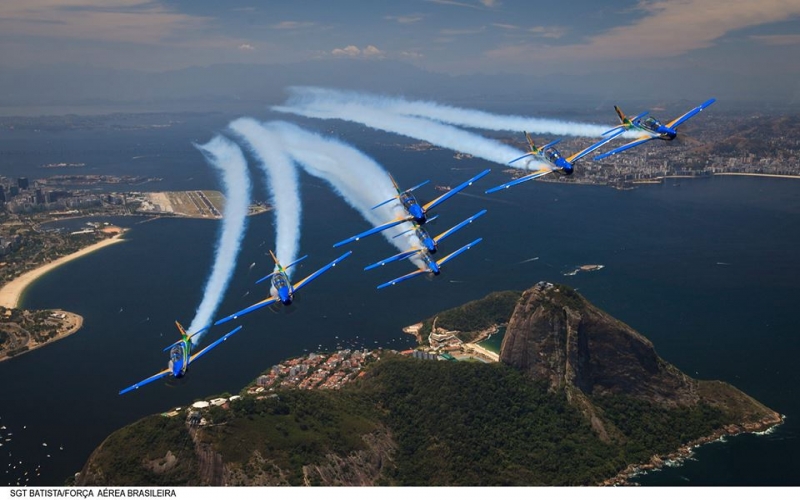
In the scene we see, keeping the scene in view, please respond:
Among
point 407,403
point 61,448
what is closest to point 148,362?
point 61,448

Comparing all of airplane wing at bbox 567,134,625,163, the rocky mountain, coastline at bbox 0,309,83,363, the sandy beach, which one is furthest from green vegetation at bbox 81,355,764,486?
the sandy beach

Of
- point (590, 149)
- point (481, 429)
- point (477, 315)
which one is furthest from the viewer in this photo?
point (477, 315)

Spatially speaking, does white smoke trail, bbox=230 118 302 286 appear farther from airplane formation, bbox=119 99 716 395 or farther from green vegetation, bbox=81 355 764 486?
green vegetation, bbox=81 355 764 486

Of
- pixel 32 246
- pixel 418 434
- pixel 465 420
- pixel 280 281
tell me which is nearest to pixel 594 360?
pixel 465 420

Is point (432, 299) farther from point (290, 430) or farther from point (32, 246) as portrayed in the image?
point (32, 246)

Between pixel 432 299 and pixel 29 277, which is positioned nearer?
pixel 432 299

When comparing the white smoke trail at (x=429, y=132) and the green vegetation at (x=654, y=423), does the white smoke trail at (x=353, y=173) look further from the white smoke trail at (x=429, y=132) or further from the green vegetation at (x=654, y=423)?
the green vegetation at (x=654, y=423)

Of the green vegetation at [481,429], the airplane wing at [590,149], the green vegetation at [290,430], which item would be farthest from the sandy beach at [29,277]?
the airplane wing at [590,149]
